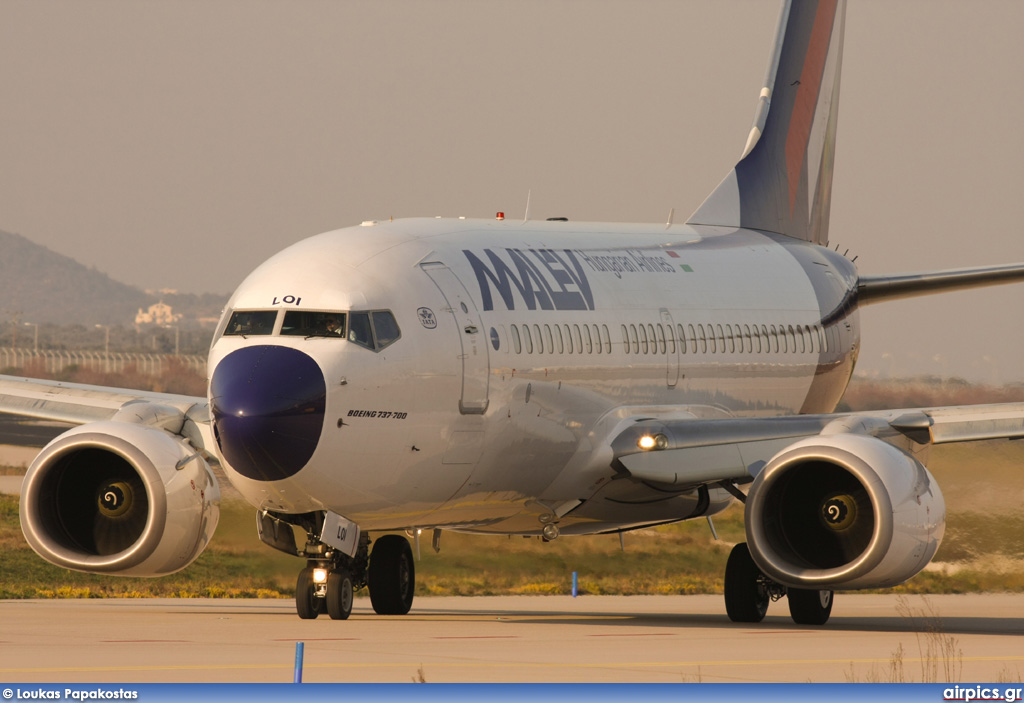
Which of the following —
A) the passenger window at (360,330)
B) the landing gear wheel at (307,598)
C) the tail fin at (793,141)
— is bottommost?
the landing gear wheel at (307,598)

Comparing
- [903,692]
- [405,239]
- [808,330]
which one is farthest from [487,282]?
[903,692]

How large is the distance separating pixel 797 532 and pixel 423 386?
4.42 m

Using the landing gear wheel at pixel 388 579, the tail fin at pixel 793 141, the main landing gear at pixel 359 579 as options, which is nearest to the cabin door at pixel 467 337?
the main landing gear at pixel 359 579

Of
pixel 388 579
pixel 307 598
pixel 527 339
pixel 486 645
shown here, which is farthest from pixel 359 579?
pixel 486 645

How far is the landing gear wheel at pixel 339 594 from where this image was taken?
1822 cm

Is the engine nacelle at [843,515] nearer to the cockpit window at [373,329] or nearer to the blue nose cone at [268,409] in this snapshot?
the cockpit window at [373,329]

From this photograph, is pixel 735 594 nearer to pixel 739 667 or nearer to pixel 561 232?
pixel 561 232

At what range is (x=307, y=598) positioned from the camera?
18.3 meters

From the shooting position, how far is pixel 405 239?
18.5 metres

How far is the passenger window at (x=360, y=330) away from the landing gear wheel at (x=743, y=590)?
253 inches

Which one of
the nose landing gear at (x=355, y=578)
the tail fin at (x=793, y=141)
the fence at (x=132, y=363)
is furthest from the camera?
the fence at (x=132, y=363)

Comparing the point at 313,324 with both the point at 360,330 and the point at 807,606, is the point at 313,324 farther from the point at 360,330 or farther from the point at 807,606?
the point at 807,606

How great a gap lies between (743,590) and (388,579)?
4139 millimetres

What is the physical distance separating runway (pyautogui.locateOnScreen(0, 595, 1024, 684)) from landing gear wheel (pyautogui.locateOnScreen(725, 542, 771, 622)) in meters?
0.27
